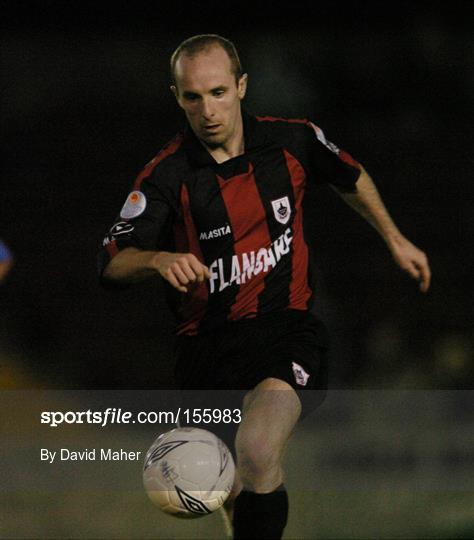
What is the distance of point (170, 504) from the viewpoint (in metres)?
3.23

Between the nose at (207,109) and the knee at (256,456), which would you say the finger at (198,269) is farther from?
the nose at (207,109)

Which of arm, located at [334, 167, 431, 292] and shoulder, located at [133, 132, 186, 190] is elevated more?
shoulder, located at [133, 132, 186, 190]

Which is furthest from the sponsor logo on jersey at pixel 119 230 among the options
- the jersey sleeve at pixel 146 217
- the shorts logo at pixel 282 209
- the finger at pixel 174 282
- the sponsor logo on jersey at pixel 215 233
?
the finger at pixel 174 282

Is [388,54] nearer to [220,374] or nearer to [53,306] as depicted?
[53,306]

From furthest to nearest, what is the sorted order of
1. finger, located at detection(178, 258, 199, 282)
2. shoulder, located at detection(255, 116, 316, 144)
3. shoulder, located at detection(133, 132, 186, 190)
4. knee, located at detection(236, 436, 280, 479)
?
shoulder, located at detection(255, 116, 316, 144) → shoulder, located at detection(133, 132, 186, 190) → knee, located at detection(236, 436, 280, 479) → finger, located at detection(178, 258, 199, 282)

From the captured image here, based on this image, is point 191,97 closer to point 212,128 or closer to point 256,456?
point 212,128

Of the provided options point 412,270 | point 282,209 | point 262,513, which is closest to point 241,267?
point 282,209

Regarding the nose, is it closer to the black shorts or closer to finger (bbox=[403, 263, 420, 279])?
the black shorts

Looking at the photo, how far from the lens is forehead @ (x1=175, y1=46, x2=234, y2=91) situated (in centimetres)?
337

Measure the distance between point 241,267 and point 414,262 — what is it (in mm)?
607

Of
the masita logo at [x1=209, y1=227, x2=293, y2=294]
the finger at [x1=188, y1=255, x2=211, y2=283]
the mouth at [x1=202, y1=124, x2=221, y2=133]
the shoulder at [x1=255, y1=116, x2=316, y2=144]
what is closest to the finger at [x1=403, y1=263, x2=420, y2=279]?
the masita logo at [x1=209, y1=227, x2=293, y2=294]

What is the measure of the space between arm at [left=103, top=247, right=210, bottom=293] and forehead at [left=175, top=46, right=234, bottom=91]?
0.60 meters

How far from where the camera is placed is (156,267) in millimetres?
2922

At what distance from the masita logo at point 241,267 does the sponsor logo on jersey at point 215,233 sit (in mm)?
85
